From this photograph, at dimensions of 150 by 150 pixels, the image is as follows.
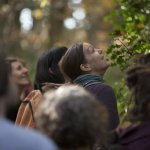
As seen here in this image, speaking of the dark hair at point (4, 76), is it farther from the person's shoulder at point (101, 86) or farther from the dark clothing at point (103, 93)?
the person's shoulder at point (101, 86)

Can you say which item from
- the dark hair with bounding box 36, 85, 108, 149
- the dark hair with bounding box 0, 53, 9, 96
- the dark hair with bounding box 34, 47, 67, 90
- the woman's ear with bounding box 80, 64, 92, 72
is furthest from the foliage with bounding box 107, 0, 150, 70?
the dark hair with bounding box 0, 53, 9, 96

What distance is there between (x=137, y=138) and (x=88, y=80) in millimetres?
1364

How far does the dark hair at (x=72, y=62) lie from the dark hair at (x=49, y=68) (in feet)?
1.08

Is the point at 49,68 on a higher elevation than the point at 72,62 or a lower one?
lower

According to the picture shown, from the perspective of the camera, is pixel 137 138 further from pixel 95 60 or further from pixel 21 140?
pixel 95 60

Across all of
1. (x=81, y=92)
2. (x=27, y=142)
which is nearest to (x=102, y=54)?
(x=81, y=92)

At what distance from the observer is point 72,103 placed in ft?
10.6

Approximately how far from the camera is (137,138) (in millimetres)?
3791

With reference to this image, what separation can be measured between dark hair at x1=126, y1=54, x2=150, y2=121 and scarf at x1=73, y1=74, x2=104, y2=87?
1.12 m

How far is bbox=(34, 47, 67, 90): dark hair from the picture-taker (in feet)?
18.4

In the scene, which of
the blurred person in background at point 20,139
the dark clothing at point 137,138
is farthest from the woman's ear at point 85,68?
the blurred person in background at point 20,139

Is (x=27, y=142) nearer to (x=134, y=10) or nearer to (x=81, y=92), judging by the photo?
(x=81, y=92)

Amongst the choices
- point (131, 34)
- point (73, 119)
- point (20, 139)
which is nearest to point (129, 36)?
point (131, 34)

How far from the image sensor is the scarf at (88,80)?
16.6ft
